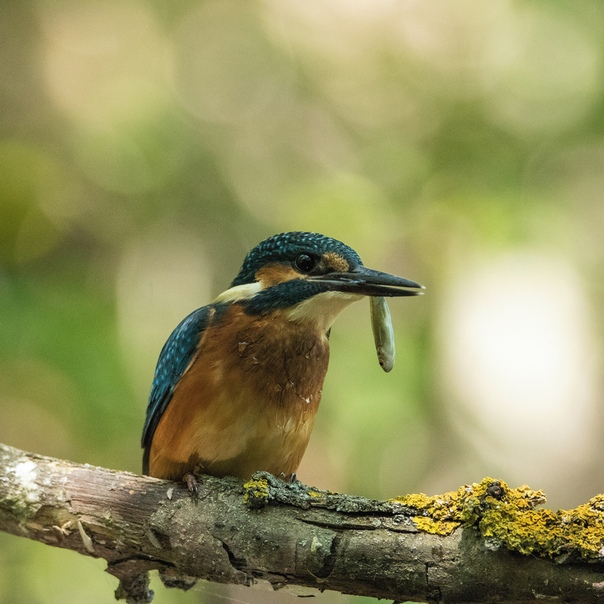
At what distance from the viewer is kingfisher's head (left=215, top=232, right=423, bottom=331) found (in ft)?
9.61

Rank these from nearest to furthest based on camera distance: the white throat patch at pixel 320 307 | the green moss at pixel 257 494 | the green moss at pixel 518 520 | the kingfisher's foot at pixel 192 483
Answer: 1. the green moss at pixel 518 520
2. the green moss at pixel 257 494
3. the kingfisher's foot at pixel 192 483
4. the white throat patch at pixel 320 307

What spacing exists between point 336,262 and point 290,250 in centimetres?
22

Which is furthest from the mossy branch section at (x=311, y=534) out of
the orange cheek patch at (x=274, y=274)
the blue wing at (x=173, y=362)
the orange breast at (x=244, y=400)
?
the orange cheek patch at (x=274, y=274)

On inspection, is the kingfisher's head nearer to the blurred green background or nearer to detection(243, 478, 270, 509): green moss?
detection(243, 478, 270, 509): green moss

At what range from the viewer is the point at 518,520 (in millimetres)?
2191

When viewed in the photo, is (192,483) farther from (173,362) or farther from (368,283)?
(368,283)

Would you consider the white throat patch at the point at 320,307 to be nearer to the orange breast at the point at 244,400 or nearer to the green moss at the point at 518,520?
the orange breast at the point at 244,400

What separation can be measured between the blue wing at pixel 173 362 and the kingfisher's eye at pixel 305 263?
422mm

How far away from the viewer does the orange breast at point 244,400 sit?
9.59ft

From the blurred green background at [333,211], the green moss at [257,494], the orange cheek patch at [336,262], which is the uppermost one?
the blurred green background at [333,211]

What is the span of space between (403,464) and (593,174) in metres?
2.63

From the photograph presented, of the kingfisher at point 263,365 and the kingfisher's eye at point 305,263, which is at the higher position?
the kingfisher's eye at point 305,263

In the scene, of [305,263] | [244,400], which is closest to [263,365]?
[244,400]

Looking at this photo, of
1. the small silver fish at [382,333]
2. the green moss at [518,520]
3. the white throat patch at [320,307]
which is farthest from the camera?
the white throat patch at [320,307]
